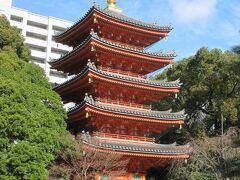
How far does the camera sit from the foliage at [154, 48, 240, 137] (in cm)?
3505

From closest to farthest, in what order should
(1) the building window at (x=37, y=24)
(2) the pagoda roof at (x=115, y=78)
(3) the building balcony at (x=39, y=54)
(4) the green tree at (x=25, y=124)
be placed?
(4) the green tree at (x=25, y=124), (2) the pagoda roof at (x=115, y=78), (3) the building balcony at (x=39, y=54), (1) the building window at (x=37, y=24)

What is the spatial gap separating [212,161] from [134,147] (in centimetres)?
613

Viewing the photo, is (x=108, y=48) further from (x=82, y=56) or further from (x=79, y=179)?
(x=79, y=179)

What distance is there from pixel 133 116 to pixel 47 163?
7390mm

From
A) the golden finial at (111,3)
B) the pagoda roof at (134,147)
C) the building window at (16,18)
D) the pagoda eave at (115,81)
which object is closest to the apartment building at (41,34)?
the building window at (16,18)

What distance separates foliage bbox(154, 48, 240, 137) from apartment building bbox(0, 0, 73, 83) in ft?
104

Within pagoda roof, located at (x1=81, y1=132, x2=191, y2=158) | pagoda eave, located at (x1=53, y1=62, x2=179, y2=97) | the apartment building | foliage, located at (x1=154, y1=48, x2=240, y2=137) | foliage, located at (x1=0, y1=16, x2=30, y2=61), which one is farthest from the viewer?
the apartment building

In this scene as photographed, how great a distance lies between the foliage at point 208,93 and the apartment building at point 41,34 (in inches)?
1247

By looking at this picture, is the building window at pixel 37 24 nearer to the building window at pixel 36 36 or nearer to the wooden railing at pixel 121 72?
the building window at pixel 36 36

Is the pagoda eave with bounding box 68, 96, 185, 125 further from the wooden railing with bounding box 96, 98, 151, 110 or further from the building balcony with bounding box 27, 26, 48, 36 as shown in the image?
the building balcony with bounding box 27, 26, 48, 36

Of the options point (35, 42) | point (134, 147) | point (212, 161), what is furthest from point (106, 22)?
point (35, 42)

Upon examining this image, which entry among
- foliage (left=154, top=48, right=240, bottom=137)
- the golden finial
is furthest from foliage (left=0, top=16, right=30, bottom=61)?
foliage (left=154, top=48, right=240, bottom=137)

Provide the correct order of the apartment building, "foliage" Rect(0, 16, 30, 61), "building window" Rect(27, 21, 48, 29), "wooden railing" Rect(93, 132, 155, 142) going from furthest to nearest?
"building window" Rect(27, 21, 48, 29)
the apartment building
"foliage" Rect(0, 16, 30, 61)
"wooden railing" Rect(93, 132, 155, 142)

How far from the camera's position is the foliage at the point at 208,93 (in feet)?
115
